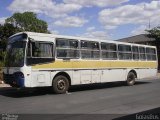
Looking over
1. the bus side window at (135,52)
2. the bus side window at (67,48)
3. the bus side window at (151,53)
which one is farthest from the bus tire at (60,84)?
the bus side window at (151,53)

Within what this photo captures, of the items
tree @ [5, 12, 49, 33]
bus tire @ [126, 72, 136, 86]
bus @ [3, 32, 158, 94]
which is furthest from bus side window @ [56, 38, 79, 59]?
tree @ [5, 12, 49, 33]

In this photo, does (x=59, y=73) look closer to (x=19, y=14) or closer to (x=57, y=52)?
(x=57, y=52)

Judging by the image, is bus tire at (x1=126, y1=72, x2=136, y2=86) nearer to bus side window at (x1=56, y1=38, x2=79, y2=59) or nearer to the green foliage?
bus side window at (x1=56, y1=38, x2=79, y2=59)

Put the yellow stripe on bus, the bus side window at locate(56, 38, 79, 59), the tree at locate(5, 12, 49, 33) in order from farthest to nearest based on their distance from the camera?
the tree at locate(5, 12, 49, 33)
the bus side window at locate(56, 38, 79, 59)
the yellow stripe on bus

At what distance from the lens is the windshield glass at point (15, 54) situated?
1545 centimetres

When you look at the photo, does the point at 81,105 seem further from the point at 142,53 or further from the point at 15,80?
the point at 142,53

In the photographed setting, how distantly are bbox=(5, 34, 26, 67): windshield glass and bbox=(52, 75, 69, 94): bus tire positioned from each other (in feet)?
6.82

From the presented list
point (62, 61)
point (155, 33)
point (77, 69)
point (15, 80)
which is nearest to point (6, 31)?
point (155, 33)

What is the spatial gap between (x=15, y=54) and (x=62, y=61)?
7.78 feet

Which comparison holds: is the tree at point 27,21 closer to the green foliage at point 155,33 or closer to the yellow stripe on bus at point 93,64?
the green foliage at point 155,33

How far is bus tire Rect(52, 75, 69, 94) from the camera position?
1658 centimetres

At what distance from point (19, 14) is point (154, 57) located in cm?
4741

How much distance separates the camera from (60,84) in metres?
16.9

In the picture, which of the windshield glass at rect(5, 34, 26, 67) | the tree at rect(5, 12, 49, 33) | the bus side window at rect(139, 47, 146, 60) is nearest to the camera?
the windshield glass at rect(5, 34, 26, 67)
